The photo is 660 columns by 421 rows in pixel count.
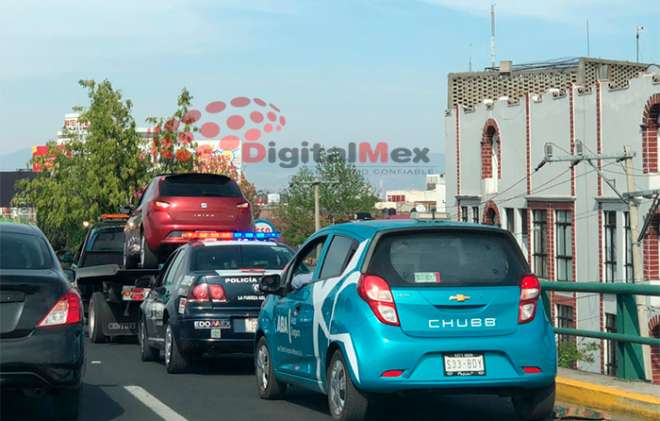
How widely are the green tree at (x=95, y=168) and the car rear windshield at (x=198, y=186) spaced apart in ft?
75.8

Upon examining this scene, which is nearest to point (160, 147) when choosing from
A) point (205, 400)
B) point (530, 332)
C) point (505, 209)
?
point (505, 209)

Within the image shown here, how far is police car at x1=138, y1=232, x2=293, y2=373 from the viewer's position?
1374cm

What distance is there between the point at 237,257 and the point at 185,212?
466 cm

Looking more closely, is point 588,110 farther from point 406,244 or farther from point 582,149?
point 406,244

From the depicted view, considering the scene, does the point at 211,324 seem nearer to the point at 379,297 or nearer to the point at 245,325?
the point at 245,325

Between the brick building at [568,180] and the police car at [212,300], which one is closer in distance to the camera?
the police car at [212,300]

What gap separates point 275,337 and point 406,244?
7.88ft

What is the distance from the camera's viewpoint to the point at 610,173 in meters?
38.4

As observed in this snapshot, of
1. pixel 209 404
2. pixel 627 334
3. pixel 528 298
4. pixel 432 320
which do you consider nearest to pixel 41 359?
pixel 209 404

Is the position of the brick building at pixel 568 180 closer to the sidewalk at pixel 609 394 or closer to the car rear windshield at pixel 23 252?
the sidewalk at pixel 609 394

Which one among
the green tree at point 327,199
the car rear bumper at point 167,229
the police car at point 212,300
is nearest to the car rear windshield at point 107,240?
the car rear bumper at point 167,229

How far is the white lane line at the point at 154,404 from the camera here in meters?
10.4

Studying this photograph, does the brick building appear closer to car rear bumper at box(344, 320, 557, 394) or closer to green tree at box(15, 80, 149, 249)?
green tree at box(15, 80, 149, 249)

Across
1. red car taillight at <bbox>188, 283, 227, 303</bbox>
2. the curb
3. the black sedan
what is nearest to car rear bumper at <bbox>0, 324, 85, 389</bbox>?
the black sedan
